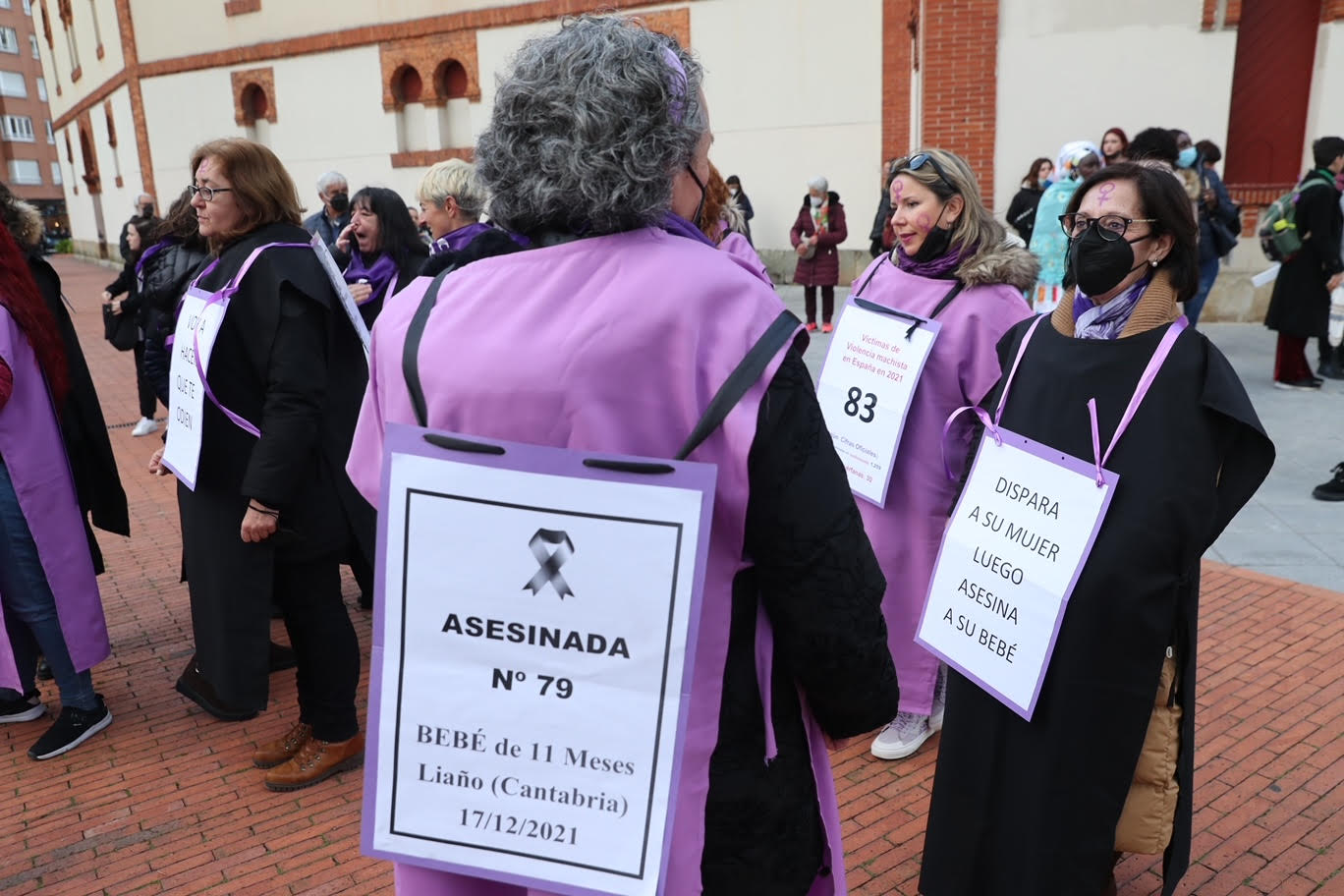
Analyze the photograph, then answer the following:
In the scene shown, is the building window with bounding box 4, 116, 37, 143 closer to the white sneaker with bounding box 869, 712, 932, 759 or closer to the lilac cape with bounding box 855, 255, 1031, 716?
the lilac cape with bounding box 855, 255, 1031, 716

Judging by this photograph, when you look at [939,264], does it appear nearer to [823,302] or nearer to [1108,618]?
[1108,618]

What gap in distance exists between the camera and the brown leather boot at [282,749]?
12.1ft

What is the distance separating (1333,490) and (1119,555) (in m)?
4.57

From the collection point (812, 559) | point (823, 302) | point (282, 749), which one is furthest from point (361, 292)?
point (823, 302)

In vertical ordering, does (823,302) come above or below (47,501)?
below

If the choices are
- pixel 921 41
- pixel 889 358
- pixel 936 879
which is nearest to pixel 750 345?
pixel 936 879

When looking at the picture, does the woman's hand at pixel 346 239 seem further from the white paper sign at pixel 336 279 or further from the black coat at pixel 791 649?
the black coat at pixel 791 649

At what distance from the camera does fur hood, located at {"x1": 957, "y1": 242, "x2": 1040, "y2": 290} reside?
3.20 m

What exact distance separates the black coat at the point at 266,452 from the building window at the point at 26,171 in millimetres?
68423

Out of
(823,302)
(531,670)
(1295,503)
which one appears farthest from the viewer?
(823,302)

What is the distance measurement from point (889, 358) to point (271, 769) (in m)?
2.51

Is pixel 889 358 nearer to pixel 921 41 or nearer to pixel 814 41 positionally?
pixel 921 41

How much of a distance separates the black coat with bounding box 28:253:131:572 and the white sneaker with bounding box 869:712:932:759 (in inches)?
117

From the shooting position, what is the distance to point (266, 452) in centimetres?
317
